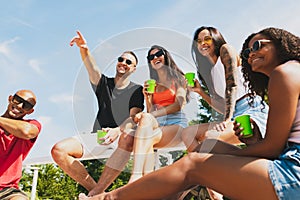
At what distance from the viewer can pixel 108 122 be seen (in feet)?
12.4

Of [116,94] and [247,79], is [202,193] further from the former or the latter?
[247,79]

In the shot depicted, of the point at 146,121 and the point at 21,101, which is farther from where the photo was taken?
the point at 21,101

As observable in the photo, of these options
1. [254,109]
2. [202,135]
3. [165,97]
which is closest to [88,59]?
[165,97]

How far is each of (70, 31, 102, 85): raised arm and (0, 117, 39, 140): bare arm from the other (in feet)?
2.80

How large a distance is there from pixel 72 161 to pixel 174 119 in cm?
100

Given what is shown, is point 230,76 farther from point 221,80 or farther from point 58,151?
point 58,151

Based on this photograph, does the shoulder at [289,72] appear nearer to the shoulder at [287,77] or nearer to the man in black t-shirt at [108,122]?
the shoulder at [287,77]

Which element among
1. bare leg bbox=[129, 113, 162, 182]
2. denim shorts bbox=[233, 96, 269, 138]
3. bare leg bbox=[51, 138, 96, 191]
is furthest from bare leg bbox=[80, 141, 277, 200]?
bare leg bbox=[51, 138, 96, 191]

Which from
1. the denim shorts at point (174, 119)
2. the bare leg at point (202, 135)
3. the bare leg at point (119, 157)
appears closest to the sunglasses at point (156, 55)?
the denim shorts at point (174, 119)

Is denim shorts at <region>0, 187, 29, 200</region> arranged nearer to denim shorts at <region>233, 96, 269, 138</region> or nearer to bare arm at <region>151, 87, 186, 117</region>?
bare arm at <region>151, 87, 186, 117</region>

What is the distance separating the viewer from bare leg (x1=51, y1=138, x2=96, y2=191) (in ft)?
10.8

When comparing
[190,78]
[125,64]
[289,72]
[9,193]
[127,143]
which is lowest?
[9,193]

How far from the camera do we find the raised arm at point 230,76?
3.26 metres

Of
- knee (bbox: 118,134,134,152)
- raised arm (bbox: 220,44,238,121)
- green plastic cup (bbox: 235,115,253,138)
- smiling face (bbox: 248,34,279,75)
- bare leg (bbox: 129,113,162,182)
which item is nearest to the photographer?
smiling face (bbox: 248,34,279,75)
